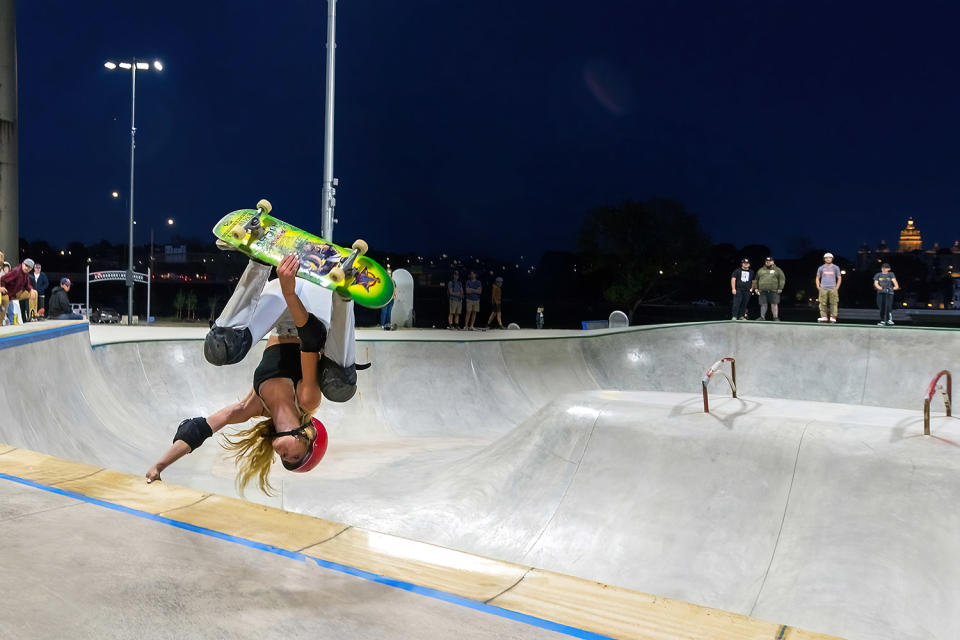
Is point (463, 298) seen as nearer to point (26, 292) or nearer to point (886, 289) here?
point (26, 292)

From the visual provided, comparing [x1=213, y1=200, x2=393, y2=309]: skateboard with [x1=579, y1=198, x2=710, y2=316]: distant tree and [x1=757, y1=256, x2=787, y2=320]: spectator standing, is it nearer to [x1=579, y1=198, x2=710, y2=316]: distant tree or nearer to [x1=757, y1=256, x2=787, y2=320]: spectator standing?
[x1=757, y1=256, x2=787, y2=320]: spectator standing

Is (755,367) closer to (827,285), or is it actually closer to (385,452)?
(827,285)

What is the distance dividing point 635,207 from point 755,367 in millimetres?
45317

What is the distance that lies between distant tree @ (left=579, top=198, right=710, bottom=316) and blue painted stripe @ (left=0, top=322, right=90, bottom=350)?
177 feet

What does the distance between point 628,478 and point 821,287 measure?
44.4ft

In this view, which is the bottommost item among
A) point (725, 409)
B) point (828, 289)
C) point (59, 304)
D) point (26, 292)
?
point (59, 304)

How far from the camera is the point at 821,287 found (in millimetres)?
18375

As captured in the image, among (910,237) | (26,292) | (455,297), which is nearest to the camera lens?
(26,292)

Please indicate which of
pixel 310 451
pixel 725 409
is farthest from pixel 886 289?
pixel 310 451

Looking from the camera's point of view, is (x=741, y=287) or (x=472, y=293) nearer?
(x=741, y=287)

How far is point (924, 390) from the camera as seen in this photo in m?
14.5

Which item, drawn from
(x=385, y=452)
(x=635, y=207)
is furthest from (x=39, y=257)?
(x=385, y=452)

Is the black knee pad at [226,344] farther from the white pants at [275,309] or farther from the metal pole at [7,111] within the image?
the metal pole at [7,111]

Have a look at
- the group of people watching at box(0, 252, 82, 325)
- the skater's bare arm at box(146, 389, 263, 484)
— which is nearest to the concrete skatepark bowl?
the skater's bare arm at box(146, 389, 263, 484)
